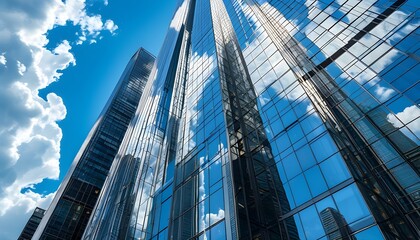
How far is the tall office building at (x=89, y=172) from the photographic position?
60250 millimetres

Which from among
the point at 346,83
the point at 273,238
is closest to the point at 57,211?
the point at 273,238

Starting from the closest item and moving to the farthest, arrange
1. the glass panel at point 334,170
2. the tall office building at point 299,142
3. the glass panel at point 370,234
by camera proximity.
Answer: the glass panel at point 370,234
the glass panel at point 334,170
the tall office building at point 299,142

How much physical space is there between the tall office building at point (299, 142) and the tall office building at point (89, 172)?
2688cm

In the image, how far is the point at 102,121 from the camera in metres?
91.8

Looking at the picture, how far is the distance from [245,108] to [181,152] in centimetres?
816

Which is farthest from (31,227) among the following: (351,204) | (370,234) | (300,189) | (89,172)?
(370,234)

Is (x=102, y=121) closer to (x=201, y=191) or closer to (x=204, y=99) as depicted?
(x=204, y=99)

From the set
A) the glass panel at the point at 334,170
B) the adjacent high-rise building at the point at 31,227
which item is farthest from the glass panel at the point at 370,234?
the adjacent high-rise building at the point at 31,227

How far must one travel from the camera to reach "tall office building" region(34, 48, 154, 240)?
2372 inches

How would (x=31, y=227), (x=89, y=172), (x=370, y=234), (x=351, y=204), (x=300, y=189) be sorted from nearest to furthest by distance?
(x=370, y=234)
(x=351, y=204)
(x=300, y=189)
(x=89, y=172)
(x=31, y=227)

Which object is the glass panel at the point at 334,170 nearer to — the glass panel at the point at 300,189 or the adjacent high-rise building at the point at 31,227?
the glass panel at the point at 300,189

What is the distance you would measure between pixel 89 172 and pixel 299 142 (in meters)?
65.4

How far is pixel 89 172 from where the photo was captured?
7300 centimetres

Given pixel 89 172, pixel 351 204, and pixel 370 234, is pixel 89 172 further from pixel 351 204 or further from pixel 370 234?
pixel 370 234
